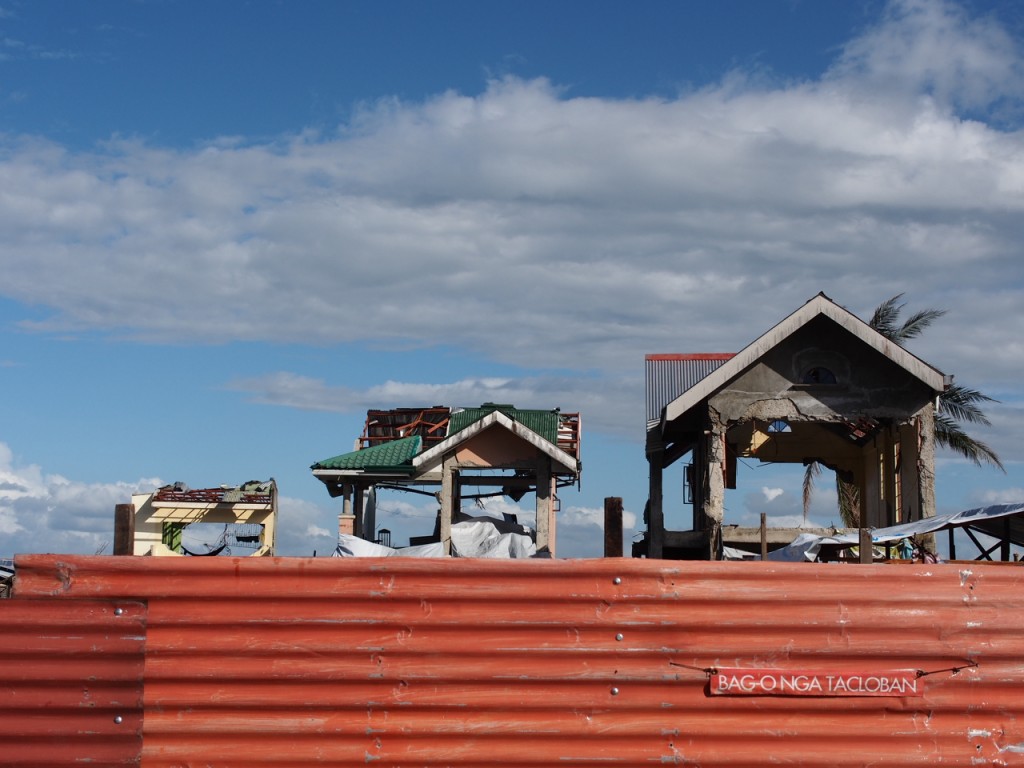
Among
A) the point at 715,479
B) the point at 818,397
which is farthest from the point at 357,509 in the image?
the point at 818,397

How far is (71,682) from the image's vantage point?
7000 millimetres

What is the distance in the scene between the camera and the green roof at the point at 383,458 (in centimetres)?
2528

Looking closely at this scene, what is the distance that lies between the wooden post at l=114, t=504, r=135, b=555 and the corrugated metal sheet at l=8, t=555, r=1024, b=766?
37 centimetres

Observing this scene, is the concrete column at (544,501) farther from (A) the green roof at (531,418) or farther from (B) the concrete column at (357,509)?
(B) the concrete column at (357,509)

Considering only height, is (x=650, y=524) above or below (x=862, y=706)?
above

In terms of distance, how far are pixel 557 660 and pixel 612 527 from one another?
101cm

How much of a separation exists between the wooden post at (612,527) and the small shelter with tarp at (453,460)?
49.9ft

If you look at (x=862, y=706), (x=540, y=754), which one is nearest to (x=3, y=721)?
(x=540, y=754)

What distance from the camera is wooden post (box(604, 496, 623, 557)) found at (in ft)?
24.2

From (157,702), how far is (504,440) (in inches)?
675

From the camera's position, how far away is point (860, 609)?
6.97 m

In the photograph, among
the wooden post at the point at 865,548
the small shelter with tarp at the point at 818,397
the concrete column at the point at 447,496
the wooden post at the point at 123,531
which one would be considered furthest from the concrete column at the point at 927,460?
the wooden post at the point at 123,531

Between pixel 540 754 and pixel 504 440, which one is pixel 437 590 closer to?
pixel 540 754

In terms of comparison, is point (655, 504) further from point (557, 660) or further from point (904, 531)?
point (557, 660)
